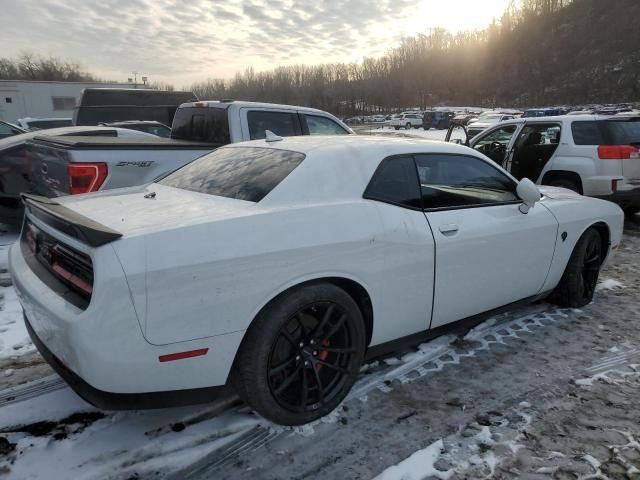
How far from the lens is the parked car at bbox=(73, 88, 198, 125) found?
1144 centimetres

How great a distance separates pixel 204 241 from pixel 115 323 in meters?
0.51

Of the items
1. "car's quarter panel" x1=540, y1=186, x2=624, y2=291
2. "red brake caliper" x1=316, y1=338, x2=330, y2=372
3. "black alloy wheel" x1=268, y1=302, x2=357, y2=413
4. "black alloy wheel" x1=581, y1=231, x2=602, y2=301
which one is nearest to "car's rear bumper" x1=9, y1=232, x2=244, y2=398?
"black alloy wheel" x1=268, y1=302, x2=357, y2=413

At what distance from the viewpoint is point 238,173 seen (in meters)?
3.10

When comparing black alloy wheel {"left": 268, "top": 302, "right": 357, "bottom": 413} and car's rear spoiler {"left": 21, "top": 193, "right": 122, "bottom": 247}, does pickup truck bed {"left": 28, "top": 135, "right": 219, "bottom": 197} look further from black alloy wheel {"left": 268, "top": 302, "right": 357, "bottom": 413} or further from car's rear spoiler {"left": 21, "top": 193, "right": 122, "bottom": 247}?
black alloy wheel {"left": 268, "top": 302, "right": 357, "bottom": 413}

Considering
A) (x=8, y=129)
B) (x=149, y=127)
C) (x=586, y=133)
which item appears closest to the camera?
(x=586, y=133)

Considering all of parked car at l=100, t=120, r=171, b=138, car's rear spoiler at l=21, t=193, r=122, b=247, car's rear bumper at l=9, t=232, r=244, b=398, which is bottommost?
car's rear bumper at l=9, t=232, r=244, b=398

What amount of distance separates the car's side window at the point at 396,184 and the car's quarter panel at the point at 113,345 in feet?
4.10

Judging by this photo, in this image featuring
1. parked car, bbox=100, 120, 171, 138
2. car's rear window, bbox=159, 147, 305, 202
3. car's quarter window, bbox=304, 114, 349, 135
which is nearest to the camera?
car's rear window, bbox=159, 147, 305, 202

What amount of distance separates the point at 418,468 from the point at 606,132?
678 centimetres

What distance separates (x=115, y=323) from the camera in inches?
79.6

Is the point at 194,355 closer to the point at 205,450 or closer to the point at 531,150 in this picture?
the point at 205,450

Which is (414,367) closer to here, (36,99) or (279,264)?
(279,264)

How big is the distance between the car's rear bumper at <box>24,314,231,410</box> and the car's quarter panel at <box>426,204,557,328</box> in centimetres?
157

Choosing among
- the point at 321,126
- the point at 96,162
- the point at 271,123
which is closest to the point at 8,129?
the point at 271,123
